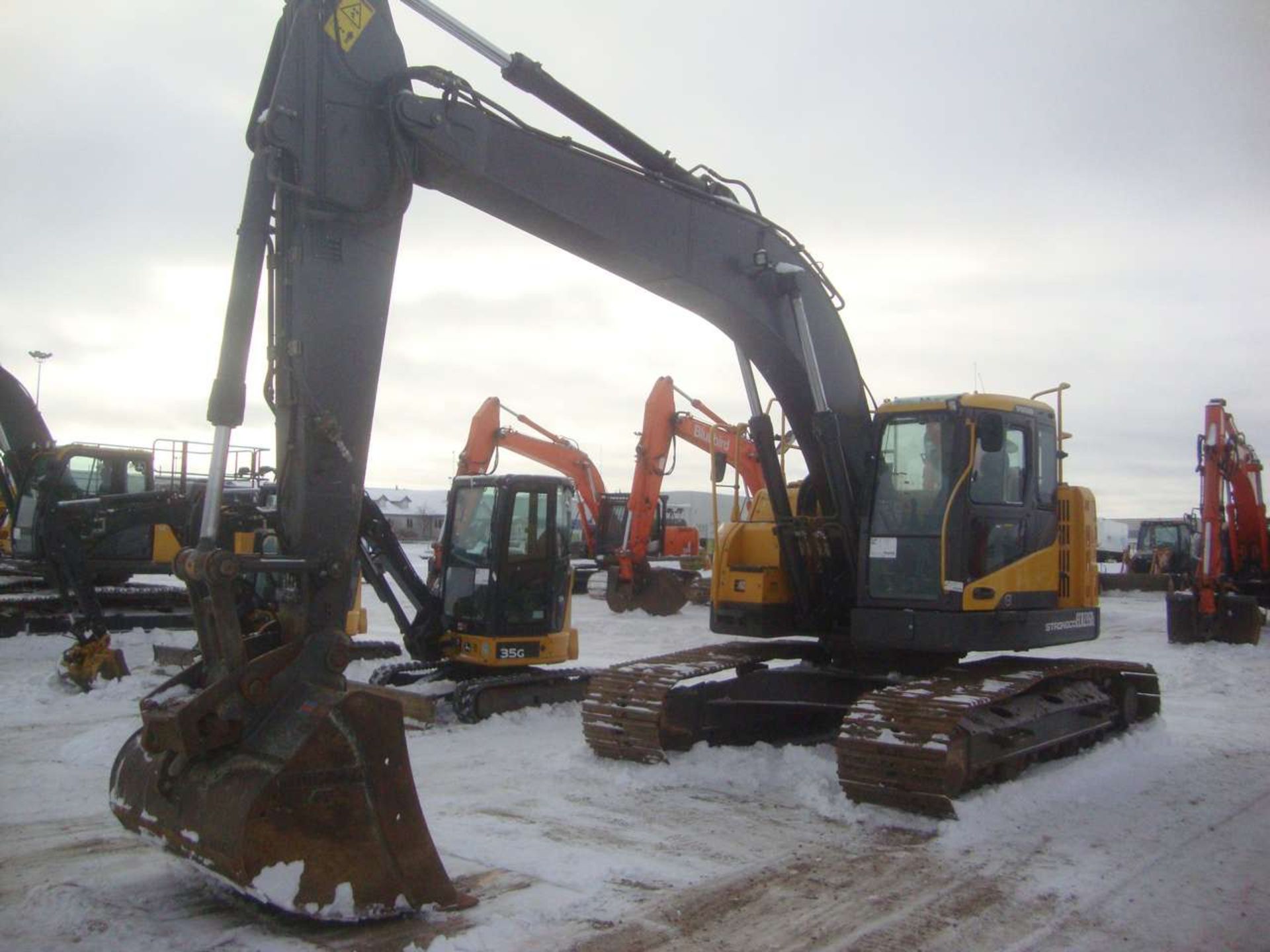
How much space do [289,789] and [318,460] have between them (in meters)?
1.38

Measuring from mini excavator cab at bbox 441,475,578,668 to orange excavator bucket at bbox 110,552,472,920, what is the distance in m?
5.64

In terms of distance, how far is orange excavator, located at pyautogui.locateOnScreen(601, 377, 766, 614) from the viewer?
814 inches

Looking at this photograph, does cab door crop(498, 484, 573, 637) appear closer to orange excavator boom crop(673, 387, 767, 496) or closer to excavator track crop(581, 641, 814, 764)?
excavator track crop(581, 641, 814, 764)

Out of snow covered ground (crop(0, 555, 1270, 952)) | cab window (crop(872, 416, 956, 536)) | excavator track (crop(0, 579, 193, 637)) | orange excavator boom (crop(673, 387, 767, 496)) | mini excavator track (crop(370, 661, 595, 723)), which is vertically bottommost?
snow covered ground (crop(0, 555, 1270, 952))

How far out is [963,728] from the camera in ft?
22.3

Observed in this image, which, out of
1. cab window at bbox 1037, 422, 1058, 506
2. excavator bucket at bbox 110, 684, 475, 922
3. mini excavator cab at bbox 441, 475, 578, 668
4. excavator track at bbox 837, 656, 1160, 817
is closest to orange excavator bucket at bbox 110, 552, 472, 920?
excavator bucket at bbox 110, 684, 475, 922

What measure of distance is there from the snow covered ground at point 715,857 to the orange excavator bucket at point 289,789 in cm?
26

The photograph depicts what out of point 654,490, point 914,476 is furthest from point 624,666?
point 654,490

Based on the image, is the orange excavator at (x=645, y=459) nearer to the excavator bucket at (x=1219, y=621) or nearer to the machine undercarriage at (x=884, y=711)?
the excavator bucket at (x=1219, y=621)

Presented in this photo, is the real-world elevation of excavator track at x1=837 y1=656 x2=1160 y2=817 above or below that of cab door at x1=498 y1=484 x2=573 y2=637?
below

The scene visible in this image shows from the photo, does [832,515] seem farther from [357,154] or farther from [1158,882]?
[357,154]

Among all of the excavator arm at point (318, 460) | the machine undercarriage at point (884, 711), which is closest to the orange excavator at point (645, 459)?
the machine undercarriage at point (884, 711)

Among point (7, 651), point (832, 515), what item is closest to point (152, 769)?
point (832, 515)

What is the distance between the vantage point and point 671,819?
6.48 metres
